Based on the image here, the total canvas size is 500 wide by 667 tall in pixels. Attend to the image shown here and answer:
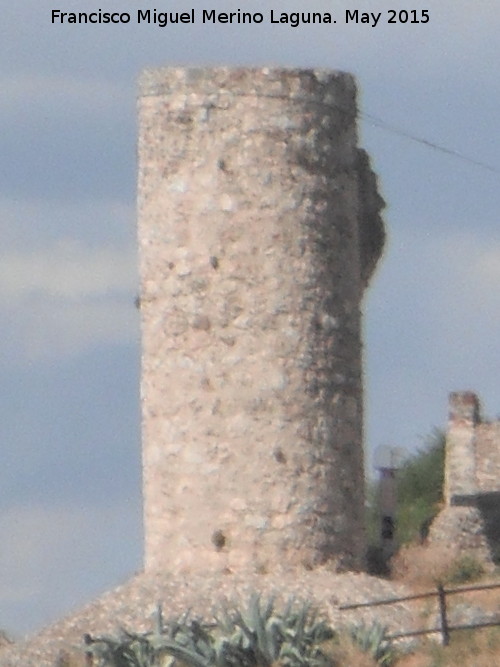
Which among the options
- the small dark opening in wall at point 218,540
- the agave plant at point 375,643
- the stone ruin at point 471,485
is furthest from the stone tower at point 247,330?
the stone ruin at point 471,485

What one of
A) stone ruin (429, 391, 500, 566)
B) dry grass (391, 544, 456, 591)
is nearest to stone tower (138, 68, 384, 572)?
dry grass (391, 544, 456, 591)

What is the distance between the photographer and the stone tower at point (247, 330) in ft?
121

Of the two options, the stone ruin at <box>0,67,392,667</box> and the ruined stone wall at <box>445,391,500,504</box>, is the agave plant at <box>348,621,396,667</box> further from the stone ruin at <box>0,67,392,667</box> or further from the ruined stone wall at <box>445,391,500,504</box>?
the ruined stone wall at <box>445,391,500,504</box>

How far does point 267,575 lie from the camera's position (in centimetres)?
3672

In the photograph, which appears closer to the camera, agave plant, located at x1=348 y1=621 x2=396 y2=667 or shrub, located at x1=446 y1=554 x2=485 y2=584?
agave plant, located at x1=348 y1=621 x2=396 y2=667

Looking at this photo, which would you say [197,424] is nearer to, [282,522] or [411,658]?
[282,522]

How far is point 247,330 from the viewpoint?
1451 inches

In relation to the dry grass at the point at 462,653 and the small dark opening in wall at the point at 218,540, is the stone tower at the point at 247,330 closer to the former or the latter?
the small dark opening in wall at the point at 218,540

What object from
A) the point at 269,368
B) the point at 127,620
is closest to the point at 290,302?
the point at 269,368

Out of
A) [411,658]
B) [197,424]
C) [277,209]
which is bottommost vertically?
[411,658]

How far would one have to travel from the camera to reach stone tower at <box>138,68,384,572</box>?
36.8 m

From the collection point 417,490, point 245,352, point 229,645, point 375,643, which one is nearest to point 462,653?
point 375,643

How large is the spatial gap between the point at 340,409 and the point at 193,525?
199cm

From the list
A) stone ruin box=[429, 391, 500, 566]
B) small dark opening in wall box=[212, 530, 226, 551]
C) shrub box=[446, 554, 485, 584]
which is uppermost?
stone ruin box=[429, 391, 500, 566]
